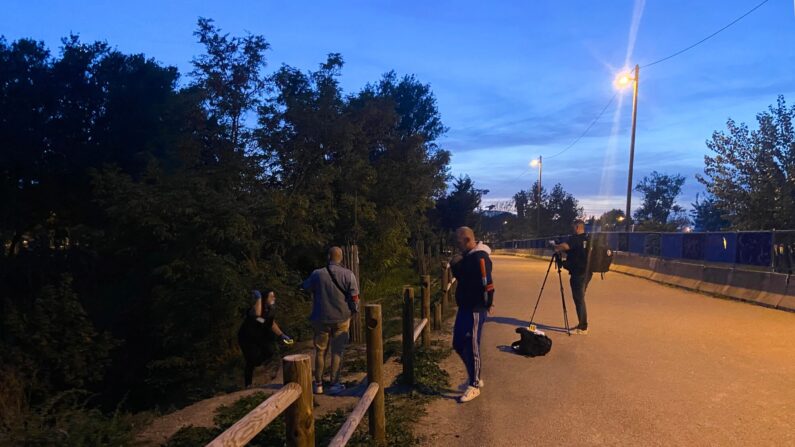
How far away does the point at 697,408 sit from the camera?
575 cm

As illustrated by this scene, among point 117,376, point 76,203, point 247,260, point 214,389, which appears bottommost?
point 117,376

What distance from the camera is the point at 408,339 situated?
6621mm

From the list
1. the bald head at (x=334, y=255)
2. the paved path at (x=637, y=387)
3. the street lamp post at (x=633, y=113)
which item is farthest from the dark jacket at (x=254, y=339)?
the street lamp post at (x=633, y=113)

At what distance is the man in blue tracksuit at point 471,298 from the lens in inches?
236

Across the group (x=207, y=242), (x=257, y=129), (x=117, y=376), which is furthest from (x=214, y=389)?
(x=117, y=376)

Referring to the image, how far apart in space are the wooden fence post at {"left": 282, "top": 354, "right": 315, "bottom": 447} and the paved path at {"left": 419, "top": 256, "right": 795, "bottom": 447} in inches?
80.4

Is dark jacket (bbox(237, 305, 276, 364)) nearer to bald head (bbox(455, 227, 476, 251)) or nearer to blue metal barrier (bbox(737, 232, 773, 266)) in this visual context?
bald head (bbox(455, 227, 476, 251))

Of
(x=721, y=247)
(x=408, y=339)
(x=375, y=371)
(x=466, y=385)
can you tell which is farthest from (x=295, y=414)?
(x=721, y=247)

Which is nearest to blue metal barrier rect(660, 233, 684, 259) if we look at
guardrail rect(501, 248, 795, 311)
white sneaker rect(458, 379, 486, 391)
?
guardrail rect(501, 248, 795, 311)

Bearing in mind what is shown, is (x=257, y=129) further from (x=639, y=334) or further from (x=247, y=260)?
(x=639, y=334)

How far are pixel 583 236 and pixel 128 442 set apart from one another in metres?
6.92

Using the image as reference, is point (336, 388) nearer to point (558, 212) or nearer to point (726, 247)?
point (726, 247)

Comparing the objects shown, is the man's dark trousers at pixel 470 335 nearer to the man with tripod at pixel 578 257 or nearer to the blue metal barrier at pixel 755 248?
the man with tripod at pixel 578 257

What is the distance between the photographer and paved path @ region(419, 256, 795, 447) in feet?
16.9
